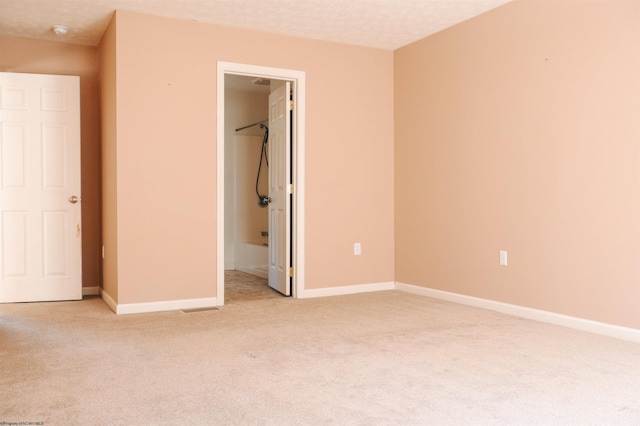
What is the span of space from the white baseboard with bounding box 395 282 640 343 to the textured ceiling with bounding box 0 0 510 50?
2.35 meters

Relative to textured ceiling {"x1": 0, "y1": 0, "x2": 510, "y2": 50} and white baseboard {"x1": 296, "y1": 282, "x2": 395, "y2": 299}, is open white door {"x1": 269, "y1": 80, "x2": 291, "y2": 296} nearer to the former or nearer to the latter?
white baseboard {"x1": 296, "y1": 282, "x2": 395, "y2": 299}

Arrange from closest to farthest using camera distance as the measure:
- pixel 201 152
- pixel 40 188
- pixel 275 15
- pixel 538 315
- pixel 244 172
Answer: pixel 538 315 → pixel 275 15 → pixel 201 152 → pixel 40 188 → pixel 244 172

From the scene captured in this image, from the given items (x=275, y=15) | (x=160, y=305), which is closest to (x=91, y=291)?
(x=160, y=305)

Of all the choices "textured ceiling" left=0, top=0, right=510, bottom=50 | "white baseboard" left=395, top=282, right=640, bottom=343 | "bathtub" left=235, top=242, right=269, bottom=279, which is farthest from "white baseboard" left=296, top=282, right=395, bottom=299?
"textured ceiling" left=0, top=0, right=510, bottom=50

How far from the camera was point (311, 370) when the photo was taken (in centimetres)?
278

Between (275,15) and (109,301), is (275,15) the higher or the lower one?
the higher one

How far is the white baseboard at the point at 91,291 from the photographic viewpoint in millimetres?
5250

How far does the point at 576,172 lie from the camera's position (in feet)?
12.1

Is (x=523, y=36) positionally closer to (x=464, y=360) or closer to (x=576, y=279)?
(x=576, y=279)

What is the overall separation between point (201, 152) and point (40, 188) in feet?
5.07

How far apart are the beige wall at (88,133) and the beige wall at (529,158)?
3004mm

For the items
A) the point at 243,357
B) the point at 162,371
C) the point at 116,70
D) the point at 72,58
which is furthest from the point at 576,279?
the point at 72,58

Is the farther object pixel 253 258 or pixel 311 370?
pixel 253 258

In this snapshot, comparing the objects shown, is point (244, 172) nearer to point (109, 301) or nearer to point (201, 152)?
point (201, 152)
